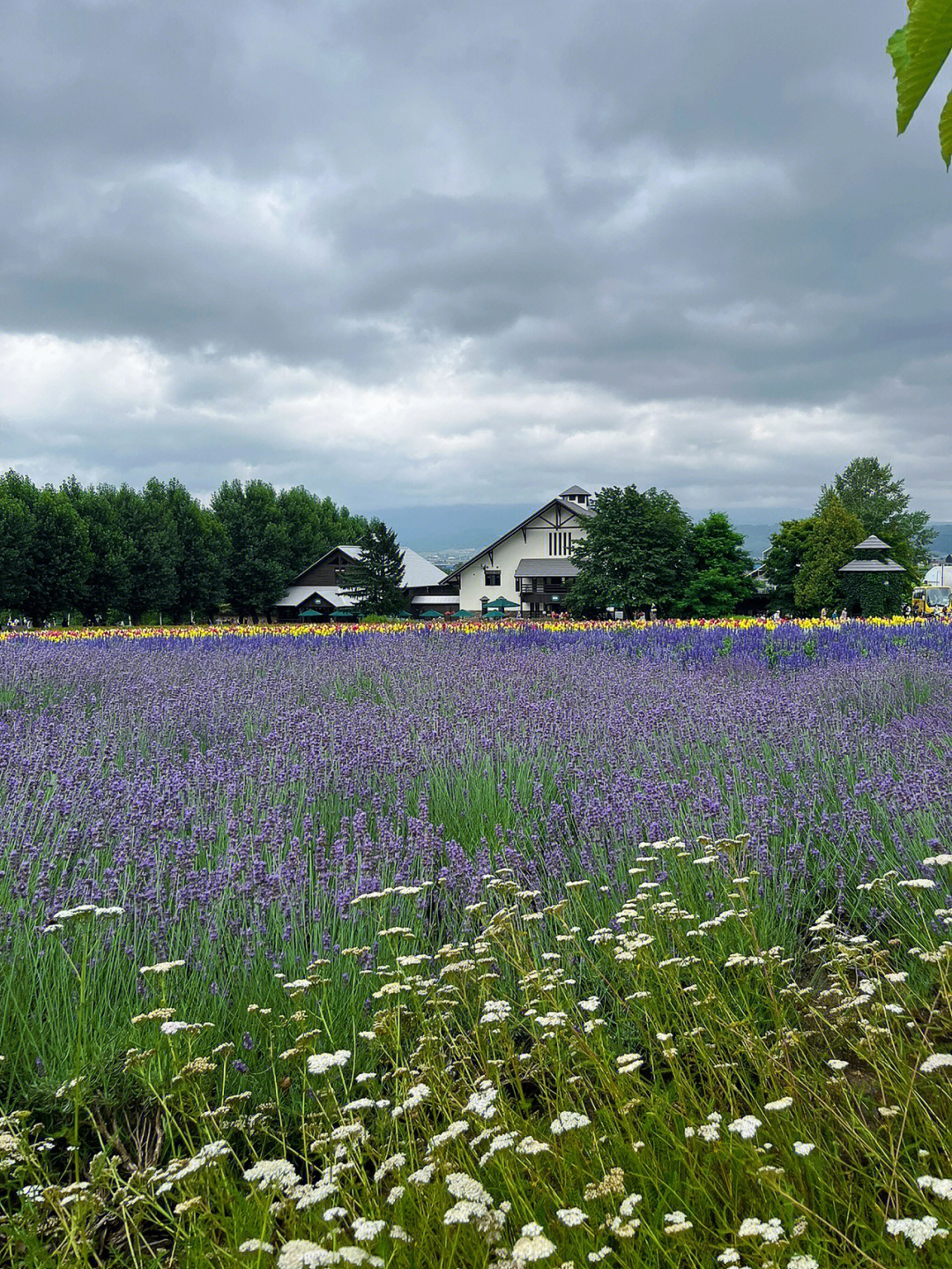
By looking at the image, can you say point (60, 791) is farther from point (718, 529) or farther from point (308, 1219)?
point (718, 529)

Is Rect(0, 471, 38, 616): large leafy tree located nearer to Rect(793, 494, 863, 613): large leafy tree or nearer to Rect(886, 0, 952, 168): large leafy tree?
Rect(793, 494, 863, 613): large leafy tree

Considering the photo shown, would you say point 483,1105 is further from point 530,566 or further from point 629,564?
point 530,566

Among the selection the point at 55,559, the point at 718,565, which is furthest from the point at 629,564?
the point at 55,559

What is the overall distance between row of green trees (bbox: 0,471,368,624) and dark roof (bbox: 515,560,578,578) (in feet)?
64.4

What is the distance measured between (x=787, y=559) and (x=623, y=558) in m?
24.3

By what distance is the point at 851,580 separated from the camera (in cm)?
3628

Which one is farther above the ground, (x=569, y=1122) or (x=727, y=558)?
(x=727, y=558)

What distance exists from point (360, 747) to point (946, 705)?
5.03 metres

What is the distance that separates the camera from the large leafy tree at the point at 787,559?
61.5 meters

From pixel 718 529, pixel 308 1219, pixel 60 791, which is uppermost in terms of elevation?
pixel 718 529

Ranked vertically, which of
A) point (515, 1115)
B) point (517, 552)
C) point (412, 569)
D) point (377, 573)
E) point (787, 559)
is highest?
point (517, 552)

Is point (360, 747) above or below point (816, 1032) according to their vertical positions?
above

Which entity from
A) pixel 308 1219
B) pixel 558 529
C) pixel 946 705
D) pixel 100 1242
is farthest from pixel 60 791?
pixel 558 529

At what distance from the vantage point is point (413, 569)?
83875 millimetres
